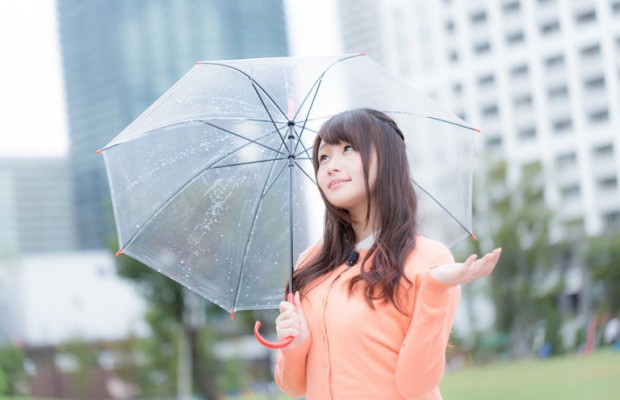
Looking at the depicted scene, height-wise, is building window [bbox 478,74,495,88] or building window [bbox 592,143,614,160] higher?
building window [bbox 478,74,495,88]

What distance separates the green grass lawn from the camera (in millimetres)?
16188

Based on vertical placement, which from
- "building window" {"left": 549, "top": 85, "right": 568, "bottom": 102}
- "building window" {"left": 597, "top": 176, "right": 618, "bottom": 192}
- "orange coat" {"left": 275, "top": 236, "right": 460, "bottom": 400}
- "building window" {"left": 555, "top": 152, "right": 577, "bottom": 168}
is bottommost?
"building window" {"left": 597, "top": 176, "right": 618, "bottom": 192}

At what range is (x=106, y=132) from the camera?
80688 mm

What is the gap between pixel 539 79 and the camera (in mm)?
52562

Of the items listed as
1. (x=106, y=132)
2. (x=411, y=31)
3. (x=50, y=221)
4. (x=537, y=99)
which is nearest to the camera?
(x=537, y=99)

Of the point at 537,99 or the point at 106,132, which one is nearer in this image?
the point at 537,99

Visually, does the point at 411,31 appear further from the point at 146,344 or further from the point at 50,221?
the point at 50,221

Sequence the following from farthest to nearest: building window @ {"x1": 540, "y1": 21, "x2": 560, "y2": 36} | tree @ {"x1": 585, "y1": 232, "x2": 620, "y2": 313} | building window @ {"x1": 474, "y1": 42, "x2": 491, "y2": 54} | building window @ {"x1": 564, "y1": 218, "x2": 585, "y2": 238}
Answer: building window @ {"x1": 474, "y1": 42, "x2": 491, "y2": 54} < building window @ {"x1": 540, "y1": 21, "x2": 560, "y2": 36} < building window @ {"x1": 564, "y1": 218, "x2": 585, "y2": 238} < tree @ {"x1": 585, "y1": 232, "x2": 620, "y2": 313}

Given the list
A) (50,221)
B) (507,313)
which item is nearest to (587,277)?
(507,313)

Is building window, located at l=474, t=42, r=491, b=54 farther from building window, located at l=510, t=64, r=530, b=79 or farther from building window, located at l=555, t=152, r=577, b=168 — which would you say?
building window, located at l=555, t=152, r=577, b=168

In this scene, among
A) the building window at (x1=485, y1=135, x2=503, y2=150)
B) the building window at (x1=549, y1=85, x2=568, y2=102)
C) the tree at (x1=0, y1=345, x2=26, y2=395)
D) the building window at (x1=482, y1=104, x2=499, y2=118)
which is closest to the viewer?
the tree at (x1=0, y1=345, x2=26, y2=395)

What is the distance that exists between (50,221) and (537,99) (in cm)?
9032

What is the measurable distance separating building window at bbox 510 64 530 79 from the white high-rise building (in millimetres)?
60

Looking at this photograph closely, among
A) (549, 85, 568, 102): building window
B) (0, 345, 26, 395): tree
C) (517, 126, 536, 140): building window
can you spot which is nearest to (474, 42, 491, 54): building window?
(549, 85, 568, 102): building window
